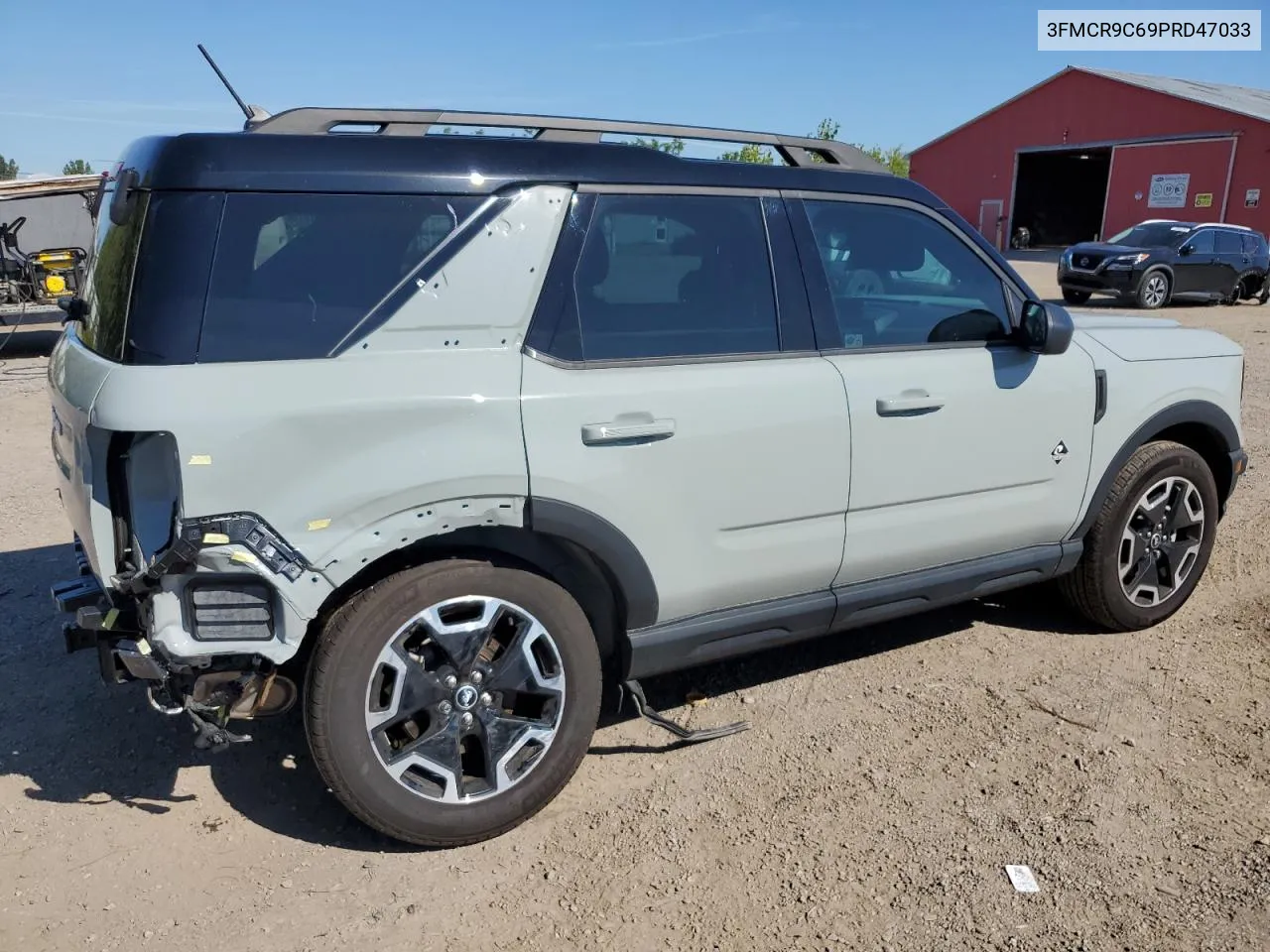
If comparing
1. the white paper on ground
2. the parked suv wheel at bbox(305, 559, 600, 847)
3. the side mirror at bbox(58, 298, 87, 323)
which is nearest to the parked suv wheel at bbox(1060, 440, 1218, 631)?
the white paper on ground

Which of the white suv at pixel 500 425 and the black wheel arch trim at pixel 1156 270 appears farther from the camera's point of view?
the black wheel arch trim at pixel 1156 270

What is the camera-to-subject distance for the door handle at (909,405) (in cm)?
340

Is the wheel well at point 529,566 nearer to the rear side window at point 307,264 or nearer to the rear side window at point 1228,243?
the rear side window at point 307,264

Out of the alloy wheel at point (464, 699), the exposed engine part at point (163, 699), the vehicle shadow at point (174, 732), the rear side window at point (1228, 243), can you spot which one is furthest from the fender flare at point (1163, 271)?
the exposed engine part at point (163, 699)

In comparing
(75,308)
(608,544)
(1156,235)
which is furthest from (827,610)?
(1156,235)

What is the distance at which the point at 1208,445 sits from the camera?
4.54 meters

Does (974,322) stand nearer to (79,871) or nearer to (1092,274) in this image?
(79,871)

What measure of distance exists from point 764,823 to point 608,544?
39.3 inches

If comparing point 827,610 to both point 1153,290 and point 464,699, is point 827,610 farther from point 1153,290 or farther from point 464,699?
point 1153,290

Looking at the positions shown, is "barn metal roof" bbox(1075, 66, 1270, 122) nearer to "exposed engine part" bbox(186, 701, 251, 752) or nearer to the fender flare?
the fender flare

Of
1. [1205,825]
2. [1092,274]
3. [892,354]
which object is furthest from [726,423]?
[1092,274]

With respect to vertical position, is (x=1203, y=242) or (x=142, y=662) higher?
(x=1203, y=242)

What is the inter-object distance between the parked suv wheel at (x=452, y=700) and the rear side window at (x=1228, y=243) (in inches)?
798

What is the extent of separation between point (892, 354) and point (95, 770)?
10.1 feet
